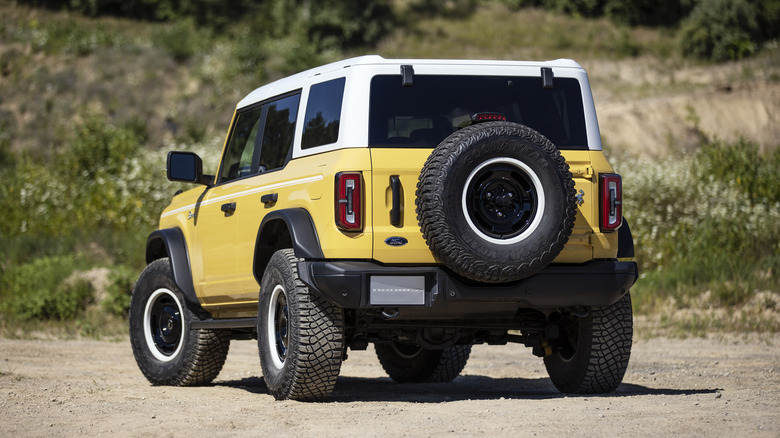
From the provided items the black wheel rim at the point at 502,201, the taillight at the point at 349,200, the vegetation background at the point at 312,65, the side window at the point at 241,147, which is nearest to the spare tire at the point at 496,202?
the black wheel rim at the point at 502,201

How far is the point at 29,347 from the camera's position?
12.0 m

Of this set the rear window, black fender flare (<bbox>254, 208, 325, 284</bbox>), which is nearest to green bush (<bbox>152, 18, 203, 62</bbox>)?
black fender flare (<bbox>254, 208, 325, 284</bbox>)

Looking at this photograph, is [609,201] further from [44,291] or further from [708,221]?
[44,291]

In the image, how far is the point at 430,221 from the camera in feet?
19.6

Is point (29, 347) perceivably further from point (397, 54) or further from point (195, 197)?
point (397, 54)

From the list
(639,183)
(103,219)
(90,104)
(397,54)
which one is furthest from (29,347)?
(397,54)

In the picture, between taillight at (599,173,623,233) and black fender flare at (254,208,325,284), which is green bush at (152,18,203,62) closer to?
black fender flare at (254,208,325,284)

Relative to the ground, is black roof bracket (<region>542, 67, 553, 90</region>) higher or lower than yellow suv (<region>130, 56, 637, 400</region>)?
higher

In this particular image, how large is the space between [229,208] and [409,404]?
2035 millimetres

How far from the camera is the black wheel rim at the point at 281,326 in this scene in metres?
6.76

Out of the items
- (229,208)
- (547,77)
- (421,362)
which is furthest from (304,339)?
(421,362)

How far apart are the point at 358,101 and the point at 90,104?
28943mm

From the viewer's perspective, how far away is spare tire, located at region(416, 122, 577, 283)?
5953mm

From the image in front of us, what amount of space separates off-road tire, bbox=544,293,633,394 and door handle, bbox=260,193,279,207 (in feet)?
7.42
